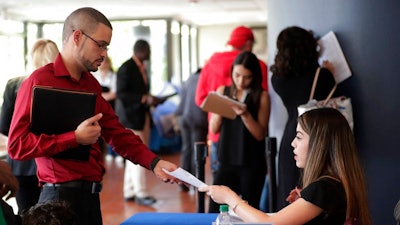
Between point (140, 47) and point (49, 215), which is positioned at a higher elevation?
point (140, 47)

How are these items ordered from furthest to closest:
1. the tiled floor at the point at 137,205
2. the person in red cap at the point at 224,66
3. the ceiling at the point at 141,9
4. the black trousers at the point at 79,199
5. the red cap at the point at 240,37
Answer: the ceiling at the point at 141,9
the tiled floor at the point at 137,205
the red cap at the point at 240,37
the person in red cap at the point at 224,66
the black trousers at the point at 79,199

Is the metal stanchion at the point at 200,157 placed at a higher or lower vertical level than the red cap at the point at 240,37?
lower

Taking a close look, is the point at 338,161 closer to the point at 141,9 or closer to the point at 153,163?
the point at 153,163

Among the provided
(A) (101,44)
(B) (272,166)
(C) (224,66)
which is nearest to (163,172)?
(A) (101,44)

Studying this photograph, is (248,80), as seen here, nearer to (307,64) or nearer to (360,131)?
(307,64)

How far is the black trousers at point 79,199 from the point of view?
272 centimetres

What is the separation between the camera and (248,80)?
14.3ft

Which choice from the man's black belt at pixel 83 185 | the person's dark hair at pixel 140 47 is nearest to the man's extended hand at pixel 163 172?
the man's black belt at pixel 83 185

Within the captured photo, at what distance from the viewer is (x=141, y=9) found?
14992 millimetres

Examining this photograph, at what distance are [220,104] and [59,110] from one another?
178 cm

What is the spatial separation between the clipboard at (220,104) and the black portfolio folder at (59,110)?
163 cm

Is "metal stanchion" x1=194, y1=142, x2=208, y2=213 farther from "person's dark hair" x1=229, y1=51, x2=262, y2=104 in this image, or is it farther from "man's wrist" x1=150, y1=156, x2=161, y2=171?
"man's wrist" x1=150, y1=156, x2=161, y2=171

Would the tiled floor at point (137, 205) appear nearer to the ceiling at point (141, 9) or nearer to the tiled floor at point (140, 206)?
the tiled floor at point (140, 206)

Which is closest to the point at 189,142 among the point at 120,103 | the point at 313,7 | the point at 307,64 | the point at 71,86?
the point at 120,103
